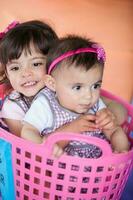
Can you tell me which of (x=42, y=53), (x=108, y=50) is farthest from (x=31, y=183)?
(x=108, y=50)

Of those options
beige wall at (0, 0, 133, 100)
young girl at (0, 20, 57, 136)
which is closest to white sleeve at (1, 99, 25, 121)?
young girl at (0, 20, 57, 136)

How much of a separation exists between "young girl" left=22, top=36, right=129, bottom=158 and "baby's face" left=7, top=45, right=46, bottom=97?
0.05 m

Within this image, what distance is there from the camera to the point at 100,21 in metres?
1.47

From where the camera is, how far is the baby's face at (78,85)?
0.84m

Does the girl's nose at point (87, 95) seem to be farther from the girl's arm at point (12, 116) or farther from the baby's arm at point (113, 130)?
the girl's arm at point (12, 116)

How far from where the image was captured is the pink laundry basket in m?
0.76

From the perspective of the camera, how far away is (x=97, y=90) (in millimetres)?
882

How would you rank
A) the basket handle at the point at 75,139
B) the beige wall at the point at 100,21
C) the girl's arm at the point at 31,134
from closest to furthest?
the basket handle at the point at 75,139
the girl's arm at the point at 31,134
the beige wall at the point at 100,21

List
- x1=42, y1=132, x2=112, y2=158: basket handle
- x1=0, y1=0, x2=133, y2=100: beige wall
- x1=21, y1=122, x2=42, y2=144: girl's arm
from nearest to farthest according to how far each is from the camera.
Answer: x1=42, y1=132, x2=112, y2=158: basket handle → x1=21, y1=122, x2=42, y2=144: girl's arm → x1=0, y1=0, x2=133, y2=100: beige wall

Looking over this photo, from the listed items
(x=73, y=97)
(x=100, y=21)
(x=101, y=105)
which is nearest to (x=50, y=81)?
(x=73, y=97)

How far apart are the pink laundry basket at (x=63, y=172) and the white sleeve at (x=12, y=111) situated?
0.15 meters

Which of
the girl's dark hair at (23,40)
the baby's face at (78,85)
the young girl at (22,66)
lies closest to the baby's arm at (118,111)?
the young girl at (22,66)

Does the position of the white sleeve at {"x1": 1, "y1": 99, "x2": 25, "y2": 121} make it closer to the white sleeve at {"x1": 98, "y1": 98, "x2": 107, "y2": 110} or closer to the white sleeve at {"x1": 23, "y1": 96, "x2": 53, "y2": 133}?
the white sleeve at {"x1": 23, "y1": 96, "x2": 53, "y2": 133}

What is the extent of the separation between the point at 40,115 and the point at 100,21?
2.34ft
